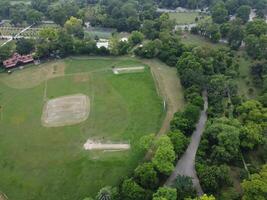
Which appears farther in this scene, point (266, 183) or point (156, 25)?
point (156, 25)

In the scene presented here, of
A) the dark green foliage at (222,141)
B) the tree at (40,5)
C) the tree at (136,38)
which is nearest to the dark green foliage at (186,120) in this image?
the dark green foliage at (222,141)

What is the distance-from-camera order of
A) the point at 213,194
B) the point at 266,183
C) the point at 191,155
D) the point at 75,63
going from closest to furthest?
1. the point at 266,183
2. the point at 213,194
3. the point at 191,155
4. the point at 75,63

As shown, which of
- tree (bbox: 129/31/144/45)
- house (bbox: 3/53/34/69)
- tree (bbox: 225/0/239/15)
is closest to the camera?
house (bbox: 3/53/34/69)

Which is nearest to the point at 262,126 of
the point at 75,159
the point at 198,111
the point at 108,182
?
the point at 198,111

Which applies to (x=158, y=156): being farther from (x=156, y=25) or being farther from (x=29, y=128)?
(x=156, y=25)

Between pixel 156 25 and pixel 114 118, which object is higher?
pixel 156 25

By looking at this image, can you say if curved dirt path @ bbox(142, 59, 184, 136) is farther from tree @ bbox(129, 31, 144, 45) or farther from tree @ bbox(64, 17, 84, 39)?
tree @ bbox(64, 17, 84, 39)

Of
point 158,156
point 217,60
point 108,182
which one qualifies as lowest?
point 108,182

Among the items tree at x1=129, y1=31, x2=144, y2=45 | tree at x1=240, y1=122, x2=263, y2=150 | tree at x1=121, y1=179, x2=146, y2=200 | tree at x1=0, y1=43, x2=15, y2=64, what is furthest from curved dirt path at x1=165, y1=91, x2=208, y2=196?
tree at x1=0, y1=43, x2=15, y2=64

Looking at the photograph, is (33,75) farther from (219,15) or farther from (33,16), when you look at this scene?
(219,15)
